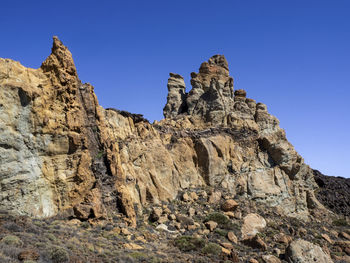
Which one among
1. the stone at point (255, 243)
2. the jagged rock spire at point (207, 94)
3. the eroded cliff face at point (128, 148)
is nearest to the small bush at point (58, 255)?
the eroded cliff face at point (128, 148)

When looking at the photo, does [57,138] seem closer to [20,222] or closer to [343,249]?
[20,222]

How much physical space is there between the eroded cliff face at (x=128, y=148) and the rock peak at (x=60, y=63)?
0.10m

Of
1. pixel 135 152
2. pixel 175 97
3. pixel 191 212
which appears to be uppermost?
pixel 175 97

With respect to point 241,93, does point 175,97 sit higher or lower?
lower

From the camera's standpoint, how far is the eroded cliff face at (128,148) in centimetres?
2216

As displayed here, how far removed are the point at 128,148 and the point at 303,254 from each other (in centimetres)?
2135

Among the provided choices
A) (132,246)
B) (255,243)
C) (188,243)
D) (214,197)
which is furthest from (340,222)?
(132,246)

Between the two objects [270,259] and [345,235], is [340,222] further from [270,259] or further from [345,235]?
[270,259]

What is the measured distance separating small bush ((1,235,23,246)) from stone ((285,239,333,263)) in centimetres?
2232

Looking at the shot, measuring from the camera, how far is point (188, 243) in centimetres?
2508

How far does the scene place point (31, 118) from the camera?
22.8 meters

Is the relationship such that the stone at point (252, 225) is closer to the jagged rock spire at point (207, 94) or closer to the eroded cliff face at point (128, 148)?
the eroded cliff face at point (128, 148)

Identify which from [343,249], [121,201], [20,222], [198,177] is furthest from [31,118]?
[343,249]

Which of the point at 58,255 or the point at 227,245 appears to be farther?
the point at 227,245
